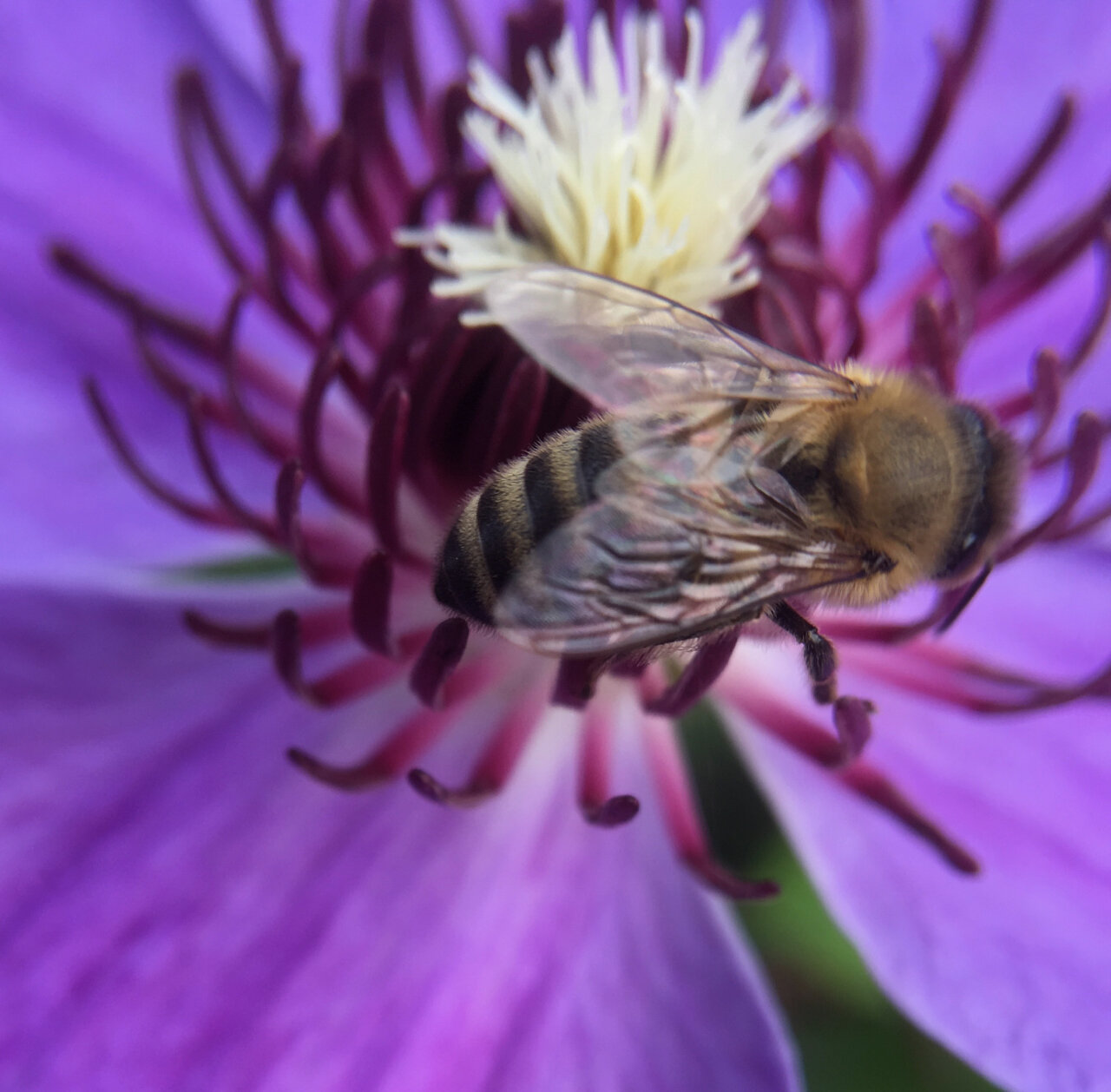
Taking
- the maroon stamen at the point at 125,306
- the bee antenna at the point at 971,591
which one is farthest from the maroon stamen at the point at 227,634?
the bee antenna at the point at 971,591

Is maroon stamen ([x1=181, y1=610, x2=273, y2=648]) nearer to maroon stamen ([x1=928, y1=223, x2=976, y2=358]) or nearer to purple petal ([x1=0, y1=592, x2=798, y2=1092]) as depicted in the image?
purple petal ([x1=0, y1=592, x2=798, y2=1092])

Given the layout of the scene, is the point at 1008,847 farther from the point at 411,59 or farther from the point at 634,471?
the point at 411,59

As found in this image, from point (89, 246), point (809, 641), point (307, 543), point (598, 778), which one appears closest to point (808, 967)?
point (598, 778)

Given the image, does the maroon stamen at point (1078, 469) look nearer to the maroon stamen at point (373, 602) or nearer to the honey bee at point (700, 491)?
the honey bee at point (700, 491)

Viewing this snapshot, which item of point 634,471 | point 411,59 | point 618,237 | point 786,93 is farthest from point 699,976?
point 411,59

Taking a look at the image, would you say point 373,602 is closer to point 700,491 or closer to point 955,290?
point 700,491

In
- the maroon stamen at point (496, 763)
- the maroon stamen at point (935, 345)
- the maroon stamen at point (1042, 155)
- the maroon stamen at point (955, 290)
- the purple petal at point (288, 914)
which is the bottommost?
the purple petal at point (288, 914)
